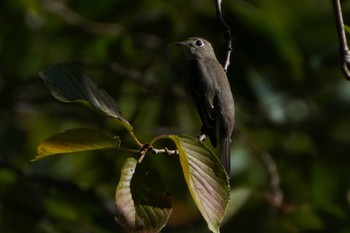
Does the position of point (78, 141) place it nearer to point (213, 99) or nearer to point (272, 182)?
point (213, 99)

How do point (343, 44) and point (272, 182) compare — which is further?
point (272, 182)

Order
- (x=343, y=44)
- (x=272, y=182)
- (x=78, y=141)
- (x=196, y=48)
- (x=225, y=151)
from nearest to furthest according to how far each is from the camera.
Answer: (x=78, y=141)
(x=343, y=44)
(x=225, y=151)
(x=272, y=182)
(x=196, y=48)

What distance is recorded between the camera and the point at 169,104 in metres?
6.92

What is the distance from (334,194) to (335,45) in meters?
1.19

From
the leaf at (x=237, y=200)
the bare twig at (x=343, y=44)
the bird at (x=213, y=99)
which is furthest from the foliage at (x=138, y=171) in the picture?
the leaf at (x=237, y=200)

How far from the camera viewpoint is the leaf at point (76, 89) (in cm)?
318

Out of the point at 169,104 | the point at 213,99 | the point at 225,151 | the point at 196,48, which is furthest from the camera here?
the point at 169,104

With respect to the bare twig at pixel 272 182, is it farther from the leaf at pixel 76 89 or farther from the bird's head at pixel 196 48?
the leaf at pixel 76 89

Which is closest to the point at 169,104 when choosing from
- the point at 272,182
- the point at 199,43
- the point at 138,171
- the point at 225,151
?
the point at 199,43

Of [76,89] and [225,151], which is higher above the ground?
[76,89]

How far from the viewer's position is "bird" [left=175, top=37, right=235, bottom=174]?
516cm

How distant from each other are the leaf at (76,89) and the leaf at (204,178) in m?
0.22

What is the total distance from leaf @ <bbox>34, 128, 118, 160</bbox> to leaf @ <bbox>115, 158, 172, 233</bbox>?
0.13 m

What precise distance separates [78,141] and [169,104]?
379 cm
